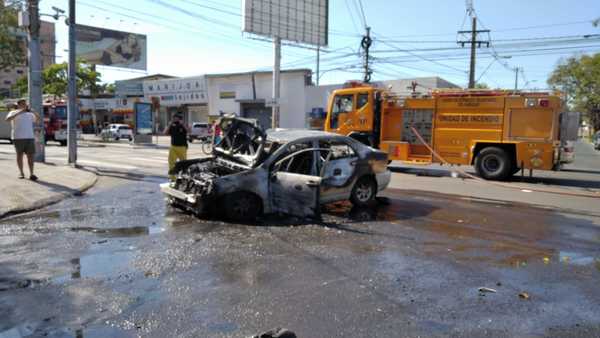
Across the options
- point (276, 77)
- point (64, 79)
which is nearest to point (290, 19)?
point (276, 77)

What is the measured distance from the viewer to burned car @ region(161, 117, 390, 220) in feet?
24.5

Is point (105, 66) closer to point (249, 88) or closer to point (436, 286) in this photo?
point (249, 88)

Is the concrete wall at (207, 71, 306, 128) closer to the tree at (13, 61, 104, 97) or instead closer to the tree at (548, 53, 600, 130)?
the tree at (13, 61, 104, 97)

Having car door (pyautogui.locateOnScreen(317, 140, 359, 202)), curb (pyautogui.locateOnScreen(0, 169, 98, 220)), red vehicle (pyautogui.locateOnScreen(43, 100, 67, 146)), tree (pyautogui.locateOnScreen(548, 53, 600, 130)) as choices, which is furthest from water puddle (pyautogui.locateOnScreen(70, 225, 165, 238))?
tree (pyautogui.locateOnScreen(548, 53, 600, 130))

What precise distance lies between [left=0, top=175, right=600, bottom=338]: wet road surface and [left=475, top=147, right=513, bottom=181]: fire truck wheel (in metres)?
5.96

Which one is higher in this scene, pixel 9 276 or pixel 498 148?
pixel 498 148

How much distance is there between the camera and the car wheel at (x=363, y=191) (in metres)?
8.85

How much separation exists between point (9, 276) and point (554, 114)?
44.2ft

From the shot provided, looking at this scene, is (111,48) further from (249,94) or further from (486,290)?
(486,290)

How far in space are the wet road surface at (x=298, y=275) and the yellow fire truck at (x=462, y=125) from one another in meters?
6.01

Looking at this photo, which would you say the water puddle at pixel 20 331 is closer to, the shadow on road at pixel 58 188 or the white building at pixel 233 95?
the shadow on road at pixel 58 188

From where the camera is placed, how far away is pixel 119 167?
15.5 m

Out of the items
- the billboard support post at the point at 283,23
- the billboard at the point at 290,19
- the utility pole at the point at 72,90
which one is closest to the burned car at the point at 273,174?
the utility pole at the point at 72,90

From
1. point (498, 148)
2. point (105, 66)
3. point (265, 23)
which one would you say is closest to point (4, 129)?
point (265, 23)
